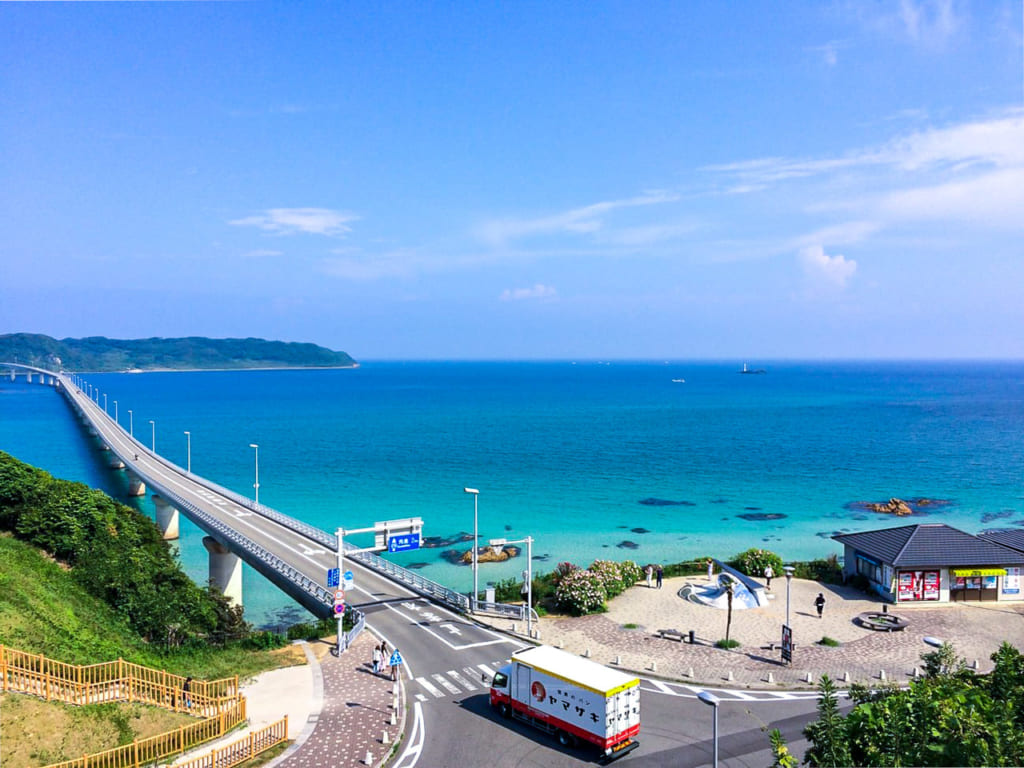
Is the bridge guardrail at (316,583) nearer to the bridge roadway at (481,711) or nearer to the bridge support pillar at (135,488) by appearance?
the bridge roadway at (481,711)

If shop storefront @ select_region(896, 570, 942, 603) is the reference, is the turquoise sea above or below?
below

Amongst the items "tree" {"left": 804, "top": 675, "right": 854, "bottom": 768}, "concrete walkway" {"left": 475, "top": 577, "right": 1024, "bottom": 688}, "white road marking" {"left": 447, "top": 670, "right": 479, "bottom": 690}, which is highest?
"tree" {"left": 804, "top": 675, "right": 854, "bottom": 768}

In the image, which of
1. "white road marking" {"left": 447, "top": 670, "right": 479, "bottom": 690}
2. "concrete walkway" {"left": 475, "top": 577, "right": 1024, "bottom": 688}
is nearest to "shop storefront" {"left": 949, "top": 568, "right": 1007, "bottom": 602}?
"concrete walkway" {"left": 475, "top": 577, "right": 1024, "bottom": 688}

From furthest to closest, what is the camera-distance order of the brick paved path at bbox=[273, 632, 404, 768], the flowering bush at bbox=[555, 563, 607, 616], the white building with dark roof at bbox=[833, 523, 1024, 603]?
1. the white building with dark roof at bbox=[833, 523, 1024, 603]
2. the flowering bush at bbox=[555, 563, 607, 616]
3. the brick paved path at bbox=[273, 632, 404, 768]

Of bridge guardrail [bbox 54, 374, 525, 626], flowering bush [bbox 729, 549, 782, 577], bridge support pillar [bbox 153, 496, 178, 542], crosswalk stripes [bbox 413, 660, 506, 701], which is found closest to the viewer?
crosswalk stripes [bbox 413, 660, 506, 701]

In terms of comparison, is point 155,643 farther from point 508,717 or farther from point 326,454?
point 326,454

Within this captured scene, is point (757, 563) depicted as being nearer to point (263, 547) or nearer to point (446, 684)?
point (446, 684)

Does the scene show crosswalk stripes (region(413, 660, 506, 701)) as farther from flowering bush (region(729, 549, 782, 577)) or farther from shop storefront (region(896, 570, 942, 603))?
shop storefront (region(896, 570, 942, 603))

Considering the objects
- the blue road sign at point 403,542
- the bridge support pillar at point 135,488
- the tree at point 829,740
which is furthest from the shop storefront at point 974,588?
the bridge support pillar at point 135,488
